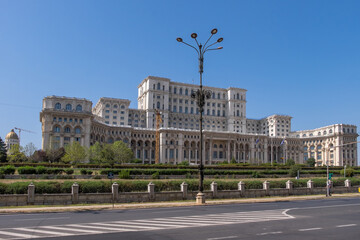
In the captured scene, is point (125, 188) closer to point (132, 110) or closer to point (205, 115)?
point (132, 110)

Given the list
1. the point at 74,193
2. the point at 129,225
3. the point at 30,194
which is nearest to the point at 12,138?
the point at 30,194

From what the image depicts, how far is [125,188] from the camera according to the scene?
31.2 meters

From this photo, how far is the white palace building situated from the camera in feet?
306

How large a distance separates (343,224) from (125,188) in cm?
2025

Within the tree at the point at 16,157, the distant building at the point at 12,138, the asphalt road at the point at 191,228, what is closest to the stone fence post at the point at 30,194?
the asphalt road at the point at 191,228

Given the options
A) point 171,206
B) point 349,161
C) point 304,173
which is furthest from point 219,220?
point 349,161

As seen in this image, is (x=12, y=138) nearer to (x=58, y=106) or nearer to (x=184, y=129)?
(x=58, y=106)

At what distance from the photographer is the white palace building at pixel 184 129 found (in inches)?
3676

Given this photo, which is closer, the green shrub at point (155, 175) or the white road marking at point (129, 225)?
the white road marking at point (129, 225)

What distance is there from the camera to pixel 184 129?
122062mm

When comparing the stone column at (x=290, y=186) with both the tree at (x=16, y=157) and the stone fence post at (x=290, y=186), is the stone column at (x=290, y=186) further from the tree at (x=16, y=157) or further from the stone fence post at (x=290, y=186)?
the tree at (x=16, y=157)

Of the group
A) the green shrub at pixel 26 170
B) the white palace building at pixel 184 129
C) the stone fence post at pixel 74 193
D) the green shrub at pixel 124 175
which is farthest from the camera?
the white palace building at pixel 184 129

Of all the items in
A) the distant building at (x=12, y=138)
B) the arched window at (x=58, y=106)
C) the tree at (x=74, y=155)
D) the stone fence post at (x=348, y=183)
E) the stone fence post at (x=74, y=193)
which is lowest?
the stone fence post at (x=348, y=183)

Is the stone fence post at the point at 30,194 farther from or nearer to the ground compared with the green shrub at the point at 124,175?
farther from the ground
